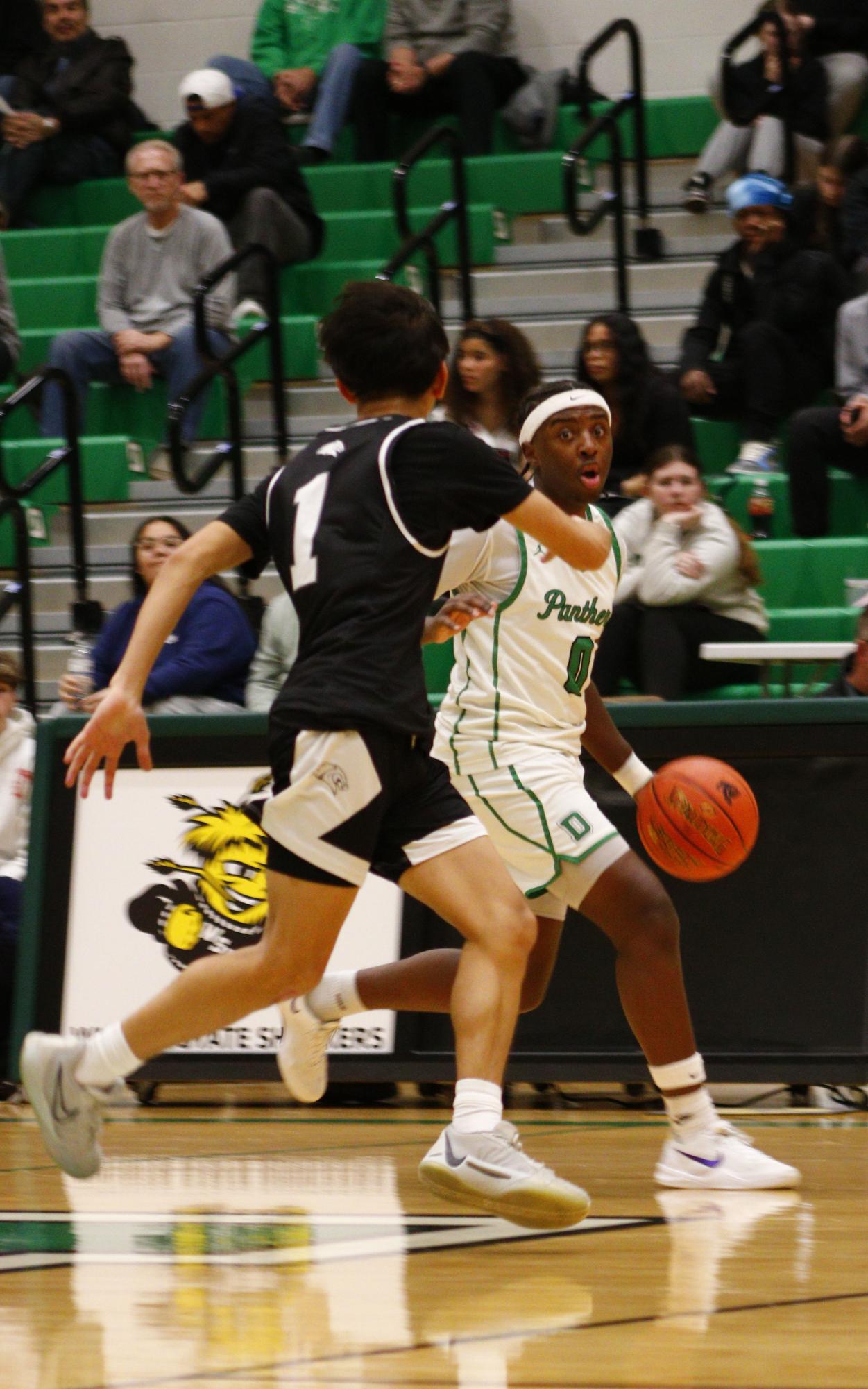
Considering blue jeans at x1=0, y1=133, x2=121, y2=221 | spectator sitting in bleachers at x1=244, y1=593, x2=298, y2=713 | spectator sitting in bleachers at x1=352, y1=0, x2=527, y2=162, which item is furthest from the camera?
blue jeans at x1=0, y1=133, x2=121, y2=221

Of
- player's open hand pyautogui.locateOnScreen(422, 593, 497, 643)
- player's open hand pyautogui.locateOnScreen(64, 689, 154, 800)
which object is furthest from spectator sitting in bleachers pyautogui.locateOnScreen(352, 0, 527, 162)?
player's open hand pyautogui.locateOnScreen(64, 689, 154, 800)

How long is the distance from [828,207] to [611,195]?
150 cm

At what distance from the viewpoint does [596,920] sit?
15.9 ft

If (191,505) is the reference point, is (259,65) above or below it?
above

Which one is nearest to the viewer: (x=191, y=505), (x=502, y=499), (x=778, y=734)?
(x=502, y=499)

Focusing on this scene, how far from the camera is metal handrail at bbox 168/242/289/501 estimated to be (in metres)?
9.95

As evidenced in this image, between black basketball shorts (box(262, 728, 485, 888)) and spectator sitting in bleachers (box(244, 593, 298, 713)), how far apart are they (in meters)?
3.96

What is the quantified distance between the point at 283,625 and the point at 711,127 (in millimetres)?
5839

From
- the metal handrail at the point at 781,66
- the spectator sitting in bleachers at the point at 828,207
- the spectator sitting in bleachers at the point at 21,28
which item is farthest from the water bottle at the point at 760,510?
the spectator sitting in bleachers at the point at 21,28

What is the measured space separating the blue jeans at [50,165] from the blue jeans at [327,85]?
0.96 m

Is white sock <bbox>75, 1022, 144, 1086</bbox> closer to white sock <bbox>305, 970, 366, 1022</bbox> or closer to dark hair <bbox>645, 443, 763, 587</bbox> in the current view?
white sock <bbox>305, 970, 366, 1022</bbox>

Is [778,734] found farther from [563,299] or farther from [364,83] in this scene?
[364,83]

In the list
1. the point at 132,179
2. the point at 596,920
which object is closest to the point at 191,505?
the point at 132,179

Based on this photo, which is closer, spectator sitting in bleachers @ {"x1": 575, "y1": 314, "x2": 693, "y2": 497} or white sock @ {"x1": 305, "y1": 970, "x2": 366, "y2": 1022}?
white sock @ {"x1": 305, "y1": 970, "x2": 366, "y2": 1022}
